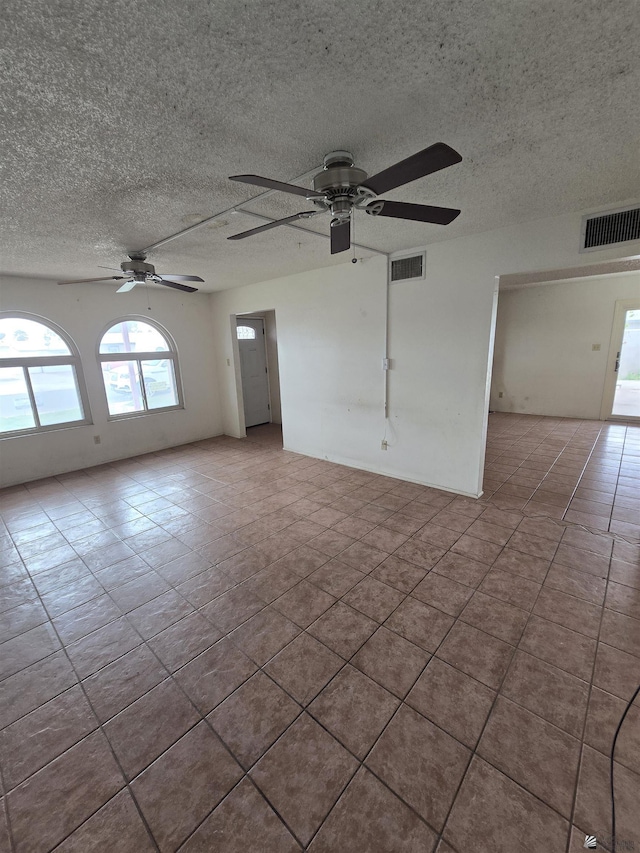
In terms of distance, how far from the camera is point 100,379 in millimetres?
5133

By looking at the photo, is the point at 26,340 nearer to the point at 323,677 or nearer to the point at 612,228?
the point at 323,677

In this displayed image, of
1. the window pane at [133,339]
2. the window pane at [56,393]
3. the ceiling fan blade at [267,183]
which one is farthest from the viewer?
the window pane at [133,339]

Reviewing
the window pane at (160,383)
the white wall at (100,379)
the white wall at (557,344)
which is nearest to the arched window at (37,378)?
the white wall at (100,379)

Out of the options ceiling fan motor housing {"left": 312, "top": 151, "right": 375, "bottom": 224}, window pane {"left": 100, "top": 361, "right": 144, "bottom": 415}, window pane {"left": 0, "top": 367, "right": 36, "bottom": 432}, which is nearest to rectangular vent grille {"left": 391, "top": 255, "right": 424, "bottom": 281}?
ceiling fan motor housing {"left": 312, "top": 151, "right": 375, "bottom": 224}

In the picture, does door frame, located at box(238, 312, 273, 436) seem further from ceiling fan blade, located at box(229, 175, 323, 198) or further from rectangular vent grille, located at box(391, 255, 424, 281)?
ceiling fan blade, located at box(229, 175, 323, 198)

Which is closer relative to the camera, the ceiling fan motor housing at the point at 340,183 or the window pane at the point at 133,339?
the ceiling fan motor housing at the point at 340,183

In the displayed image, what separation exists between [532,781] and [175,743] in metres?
1.45

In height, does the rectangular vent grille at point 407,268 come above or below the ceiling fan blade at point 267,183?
above

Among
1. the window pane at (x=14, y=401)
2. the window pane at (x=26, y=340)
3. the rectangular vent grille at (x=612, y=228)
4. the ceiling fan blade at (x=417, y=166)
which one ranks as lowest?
the window pane at (x=14, y=401)

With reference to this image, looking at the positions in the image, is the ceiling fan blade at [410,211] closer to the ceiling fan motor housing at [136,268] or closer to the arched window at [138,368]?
the ceiling fan motor housing at [136,268]

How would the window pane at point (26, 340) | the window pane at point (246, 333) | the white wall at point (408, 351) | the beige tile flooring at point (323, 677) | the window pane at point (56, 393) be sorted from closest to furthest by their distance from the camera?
the beige tile flooring at point (323, 677), the white wall at point (408, 351), the window pane at point (26, 340), the window pane at point (56, 393), the window pane at point (246, 333)

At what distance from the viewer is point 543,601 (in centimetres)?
222

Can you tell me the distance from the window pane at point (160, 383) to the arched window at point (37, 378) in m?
0.96

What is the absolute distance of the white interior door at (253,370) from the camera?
6938 millimetres
